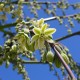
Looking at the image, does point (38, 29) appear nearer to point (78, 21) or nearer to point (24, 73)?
point (24, 73)

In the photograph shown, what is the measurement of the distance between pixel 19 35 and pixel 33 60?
1.10m

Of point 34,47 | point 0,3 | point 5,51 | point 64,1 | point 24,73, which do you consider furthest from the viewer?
point 64,1

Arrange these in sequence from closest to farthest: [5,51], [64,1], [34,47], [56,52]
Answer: [56,52]
[34,47]
[5,51]
[64,1]

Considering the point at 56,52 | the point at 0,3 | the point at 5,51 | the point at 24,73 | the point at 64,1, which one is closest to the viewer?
the point at 56,52

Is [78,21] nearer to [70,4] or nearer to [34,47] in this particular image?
[70,4]

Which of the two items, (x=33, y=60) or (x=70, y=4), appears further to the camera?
(x=70, y=4)

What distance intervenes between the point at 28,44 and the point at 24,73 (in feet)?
2.76

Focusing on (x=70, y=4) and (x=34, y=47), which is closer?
(x=34, y=47)

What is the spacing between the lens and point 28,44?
96cm

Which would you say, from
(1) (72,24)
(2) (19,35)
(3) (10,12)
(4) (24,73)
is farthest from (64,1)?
(2) (19,35)

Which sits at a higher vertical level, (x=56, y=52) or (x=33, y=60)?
(x=56, y=52)

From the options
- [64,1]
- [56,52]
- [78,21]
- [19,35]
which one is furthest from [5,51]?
[64,1]

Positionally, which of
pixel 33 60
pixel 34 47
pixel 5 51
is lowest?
pixel 33 60

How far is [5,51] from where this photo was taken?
1.37m
